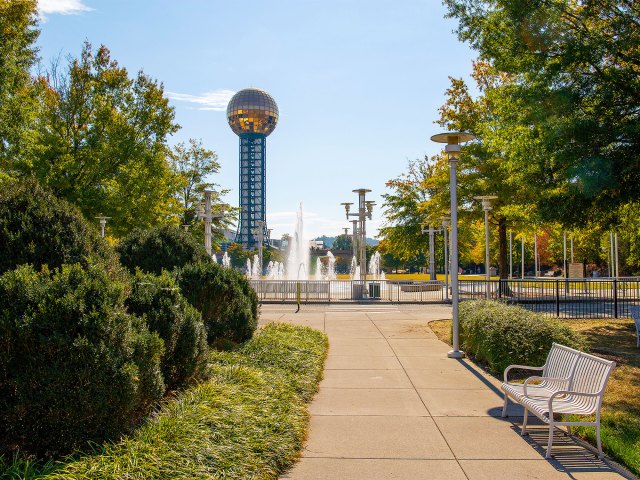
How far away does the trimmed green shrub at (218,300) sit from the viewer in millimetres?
9859

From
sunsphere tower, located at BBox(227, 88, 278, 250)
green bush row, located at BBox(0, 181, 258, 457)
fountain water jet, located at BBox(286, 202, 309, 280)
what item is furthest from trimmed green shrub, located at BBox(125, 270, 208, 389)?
sunsphere tower, located at BBox(227, 88, 278, 250)

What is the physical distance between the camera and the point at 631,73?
1351cm

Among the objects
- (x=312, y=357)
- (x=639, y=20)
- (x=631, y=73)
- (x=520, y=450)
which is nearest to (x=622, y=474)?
(x=520, y=450)

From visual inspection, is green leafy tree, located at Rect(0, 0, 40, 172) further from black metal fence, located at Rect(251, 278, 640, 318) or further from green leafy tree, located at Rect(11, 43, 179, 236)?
black metal fence, located at Rect(251, 278, 640, 318)

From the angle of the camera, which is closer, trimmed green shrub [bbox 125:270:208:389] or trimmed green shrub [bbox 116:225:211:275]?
trimmed green shrub [bbox 125:270:208:389]

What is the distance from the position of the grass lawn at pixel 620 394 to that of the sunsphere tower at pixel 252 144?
342 ft

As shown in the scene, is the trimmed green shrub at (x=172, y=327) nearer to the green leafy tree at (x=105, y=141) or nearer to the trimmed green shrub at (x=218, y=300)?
the trimmed green shrub at (x=218, y=300)

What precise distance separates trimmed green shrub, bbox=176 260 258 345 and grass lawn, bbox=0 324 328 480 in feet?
6.08

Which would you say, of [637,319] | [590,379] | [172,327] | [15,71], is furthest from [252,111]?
[590,379]

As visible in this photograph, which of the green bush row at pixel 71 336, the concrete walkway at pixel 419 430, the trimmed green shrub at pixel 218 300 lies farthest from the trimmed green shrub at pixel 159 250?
the green bush row at pixel 71 336

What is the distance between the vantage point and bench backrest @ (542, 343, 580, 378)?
6536mm

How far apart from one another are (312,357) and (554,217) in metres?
8.45

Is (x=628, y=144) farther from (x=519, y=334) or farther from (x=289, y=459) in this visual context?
(x=289, y=459)

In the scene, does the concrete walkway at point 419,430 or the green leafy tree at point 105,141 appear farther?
the green leafy tree at point 105,141
